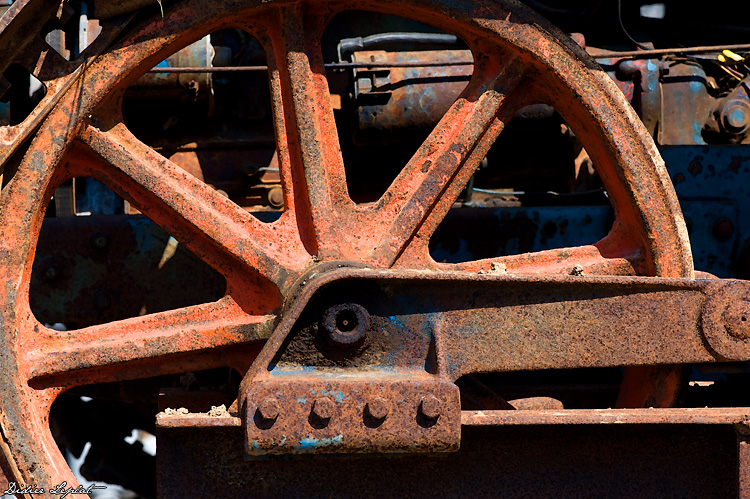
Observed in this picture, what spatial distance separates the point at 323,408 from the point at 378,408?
0.12 m

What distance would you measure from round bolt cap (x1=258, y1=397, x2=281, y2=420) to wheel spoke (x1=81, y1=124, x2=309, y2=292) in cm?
35

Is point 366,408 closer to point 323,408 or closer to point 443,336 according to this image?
point 323,408

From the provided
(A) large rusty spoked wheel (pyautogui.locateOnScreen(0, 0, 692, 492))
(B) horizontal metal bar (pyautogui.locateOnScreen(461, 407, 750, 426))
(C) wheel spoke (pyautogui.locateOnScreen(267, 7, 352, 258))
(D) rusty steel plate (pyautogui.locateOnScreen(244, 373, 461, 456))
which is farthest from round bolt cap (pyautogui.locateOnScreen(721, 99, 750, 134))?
(D) rusty steel plate (pyautogui.locateOnScreen(244, 373, 461, 456))

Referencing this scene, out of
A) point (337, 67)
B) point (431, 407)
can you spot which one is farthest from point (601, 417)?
point (337, 67)

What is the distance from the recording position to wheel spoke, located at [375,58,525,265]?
2061 millimetres

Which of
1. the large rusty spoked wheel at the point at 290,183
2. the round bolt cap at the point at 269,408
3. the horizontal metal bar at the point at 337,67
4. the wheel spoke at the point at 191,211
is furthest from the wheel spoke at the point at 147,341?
the horizontal metal bar at the point at 337,67

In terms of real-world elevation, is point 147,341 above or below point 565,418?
above

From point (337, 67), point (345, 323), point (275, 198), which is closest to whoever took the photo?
point (345, 323)

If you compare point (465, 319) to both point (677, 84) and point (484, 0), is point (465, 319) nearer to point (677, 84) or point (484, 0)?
point (484, 0)

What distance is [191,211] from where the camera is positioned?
2.02 metres

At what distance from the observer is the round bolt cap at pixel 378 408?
1765 mm

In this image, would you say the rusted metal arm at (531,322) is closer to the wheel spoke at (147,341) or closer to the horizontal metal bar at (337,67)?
the wheel spoke at (147,341)

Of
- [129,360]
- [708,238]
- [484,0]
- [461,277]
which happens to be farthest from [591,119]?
[129,360]

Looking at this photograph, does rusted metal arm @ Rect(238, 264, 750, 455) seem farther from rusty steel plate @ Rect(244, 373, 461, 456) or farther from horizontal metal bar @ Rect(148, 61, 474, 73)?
horizontal metal bar @ Rect(148, 61, 474, 73)
